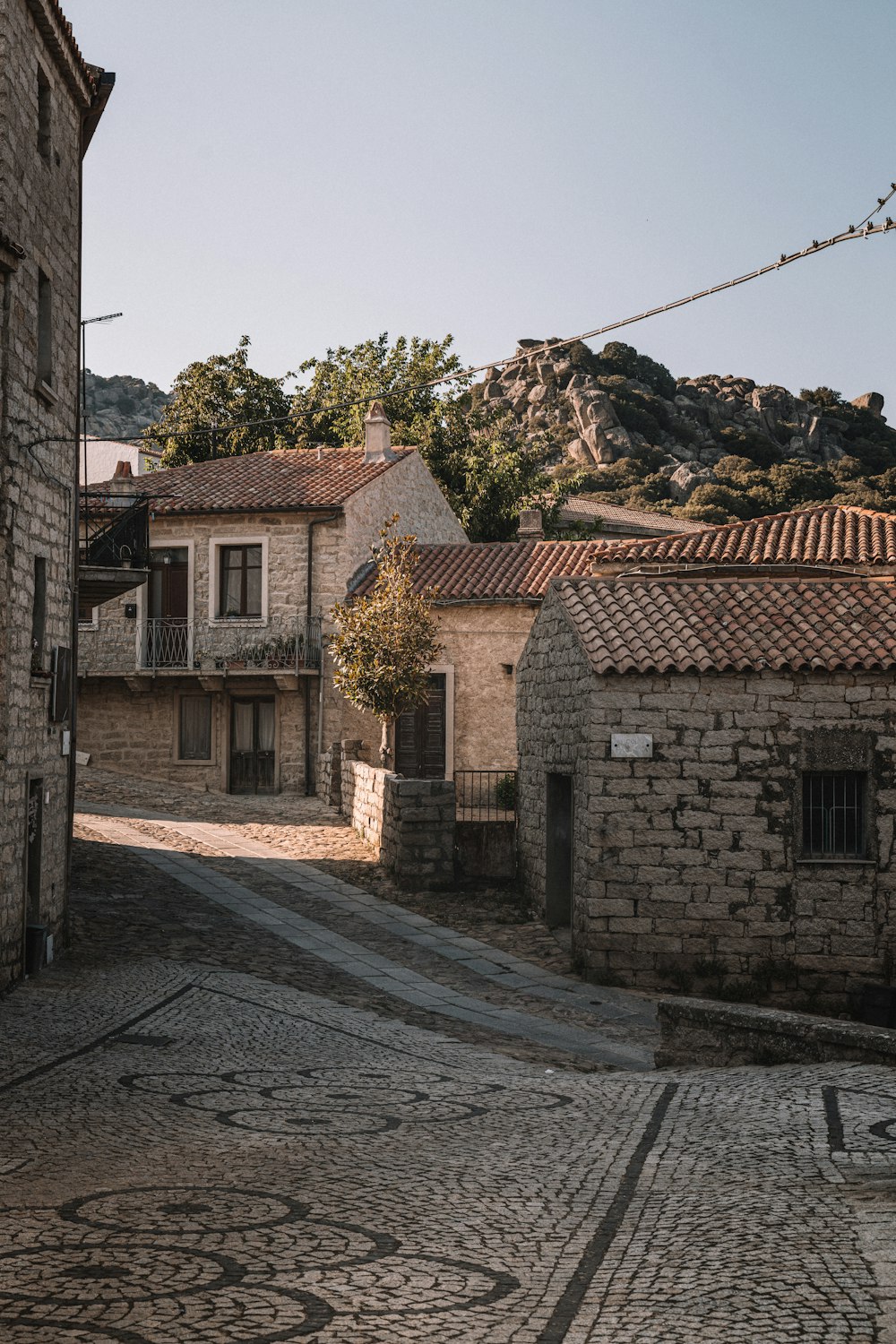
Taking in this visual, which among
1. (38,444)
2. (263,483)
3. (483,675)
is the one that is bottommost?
(483,675)

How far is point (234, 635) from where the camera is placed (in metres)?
28.1

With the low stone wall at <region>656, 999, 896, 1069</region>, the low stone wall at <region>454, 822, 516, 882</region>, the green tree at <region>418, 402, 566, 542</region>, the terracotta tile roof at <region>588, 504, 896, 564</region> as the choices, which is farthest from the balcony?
the green tree at <region>418, 402, 566, 542</region>

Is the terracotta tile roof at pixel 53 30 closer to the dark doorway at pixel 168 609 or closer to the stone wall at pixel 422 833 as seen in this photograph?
the stone wall at pixel 422 833

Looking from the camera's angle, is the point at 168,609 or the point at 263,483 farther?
the point at 263,483

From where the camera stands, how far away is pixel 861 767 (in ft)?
45.1

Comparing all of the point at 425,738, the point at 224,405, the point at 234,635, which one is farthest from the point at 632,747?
the point at 224,405

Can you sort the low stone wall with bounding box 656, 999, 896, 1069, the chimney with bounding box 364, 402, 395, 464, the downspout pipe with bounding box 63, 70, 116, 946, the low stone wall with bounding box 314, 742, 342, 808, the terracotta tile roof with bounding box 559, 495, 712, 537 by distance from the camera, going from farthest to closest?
the terracotta tile roof with bounding box 559, 495, 712, 537 < the chimney with bounding box 364, 402, 395, 464 < the low stone wall with bounding box 314, 742, 342, 808 < the downspout pipe with bounding box 63, 70, 116, 946 < the low stone wall with bounding box 656, 999, 896, 1069

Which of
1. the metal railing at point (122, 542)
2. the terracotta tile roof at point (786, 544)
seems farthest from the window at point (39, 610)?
the terracotta tile roof at point (786, 544)

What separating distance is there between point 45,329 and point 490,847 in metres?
9.20

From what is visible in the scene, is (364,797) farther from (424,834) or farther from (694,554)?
(694,554)

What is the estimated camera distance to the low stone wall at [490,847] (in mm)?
18312

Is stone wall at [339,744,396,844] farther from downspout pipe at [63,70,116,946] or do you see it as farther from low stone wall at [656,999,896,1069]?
low stone wall at [656,999,896,1069]

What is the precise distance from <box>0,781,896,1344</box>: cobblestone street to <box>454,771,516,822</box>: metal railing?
842cm

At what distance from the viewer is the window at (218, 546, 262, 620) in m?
28.1
